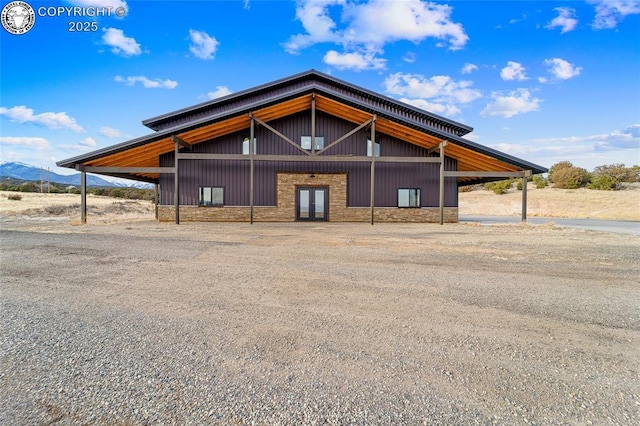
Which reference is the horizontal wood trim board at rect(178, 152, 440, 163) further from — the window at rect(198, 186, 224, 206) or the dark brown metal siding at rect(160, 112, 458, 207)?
the window at rect(198, 186, 224, 206)

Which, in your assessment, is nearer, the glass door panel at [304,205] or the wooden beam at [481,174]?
the wooden beam at [481,174]

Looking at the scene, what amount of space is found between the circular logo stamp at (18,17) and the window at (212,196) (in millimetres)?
9935

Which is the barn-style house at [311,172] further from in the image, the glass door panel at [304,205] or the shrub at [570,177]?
the shrub at [570,177]

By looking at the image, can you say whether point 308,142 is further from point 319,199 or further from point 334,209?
point 334,209

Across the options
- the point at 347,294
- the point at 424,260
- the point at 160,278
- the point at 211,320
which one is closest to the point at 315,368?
the point at 211,320

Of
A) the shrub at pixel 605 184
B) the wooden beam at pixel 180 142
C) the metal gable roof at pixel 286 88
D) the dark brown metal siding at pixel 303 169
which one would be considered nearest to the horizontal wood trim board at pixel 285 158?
the wooden beam at pixel 180 142

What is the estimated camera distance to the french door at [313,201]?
65.3ft

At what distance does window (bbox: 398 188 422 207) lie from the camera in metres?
19.9

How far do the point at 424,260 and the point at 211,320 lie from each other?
217 inches

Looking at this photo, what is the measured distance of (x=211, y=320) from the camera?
3.89 metres

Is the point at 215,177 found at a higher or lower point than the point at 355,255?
higher

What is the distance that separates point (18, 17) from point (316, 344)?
16.5m

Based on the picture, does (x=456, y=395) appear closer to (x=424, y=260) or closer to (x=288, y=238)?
(x=424, y=260)

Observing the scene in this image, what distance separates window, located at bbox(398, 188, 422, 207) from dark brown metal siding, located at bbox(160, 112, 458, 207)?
35 centimetres
